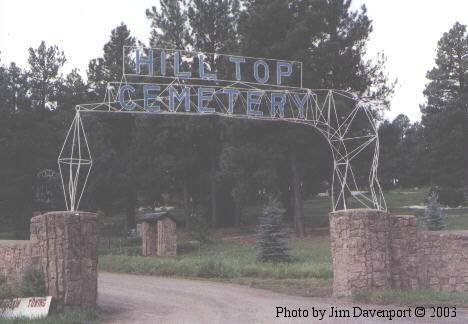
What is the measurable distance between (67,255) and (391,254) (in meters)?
7.72

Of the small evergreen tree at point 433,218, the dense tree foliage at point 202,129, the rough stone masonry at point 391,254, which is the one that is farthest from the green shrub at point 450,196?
the rough stone masonry at point 391,254

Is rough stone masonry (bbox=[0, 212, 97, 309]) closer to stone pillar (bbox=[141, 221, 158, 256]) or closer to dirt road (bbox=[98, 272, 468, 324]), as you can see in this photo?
dirt road (bbox=[98, 272, 468, 324])

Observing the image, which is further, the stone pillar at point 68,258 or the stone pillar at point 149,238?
the stone pillar at point 149,238

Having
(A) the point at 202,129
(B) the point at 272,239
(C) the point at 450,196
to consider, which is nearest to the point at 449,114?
(C) the point at 450,196

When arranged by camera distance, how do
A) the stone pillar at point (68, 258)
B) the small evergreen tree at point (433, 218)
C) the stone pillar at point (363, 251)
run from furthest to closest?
the small evergreen tree at point (433, 218) < the stone pillar at point (363, 251) < the stone pillar at point (68, 258)

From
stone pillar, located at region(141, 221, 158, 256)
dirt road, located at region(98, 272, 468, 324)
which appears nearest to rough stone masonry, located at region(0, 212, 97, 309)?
dirt road, located at region(98, 272, 468, 324)

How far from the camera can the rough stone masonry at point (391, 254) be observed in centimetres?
1524

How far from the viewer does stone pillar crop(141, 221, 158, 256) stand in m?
30.6

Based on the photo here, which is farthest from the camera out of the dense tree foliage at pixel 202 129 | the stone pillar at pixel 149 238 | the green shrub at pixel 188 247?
the dense tree foliage at pixel 202 129

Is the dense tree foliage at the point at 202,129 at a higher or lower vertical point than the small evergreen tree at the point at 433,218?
higher

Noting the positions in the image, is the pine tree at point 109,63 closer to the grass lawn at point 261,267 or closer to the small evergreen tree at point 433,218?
the grass lawn at point 261,267

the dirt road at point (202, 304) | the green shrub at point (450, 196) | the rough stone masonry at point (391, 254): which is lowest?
the dirt road at point (202, 304)

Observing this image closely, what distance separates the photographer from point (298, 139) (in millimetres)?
35188

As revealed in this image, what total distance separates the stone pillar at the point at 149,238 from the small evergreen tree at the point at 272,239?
659 cm
